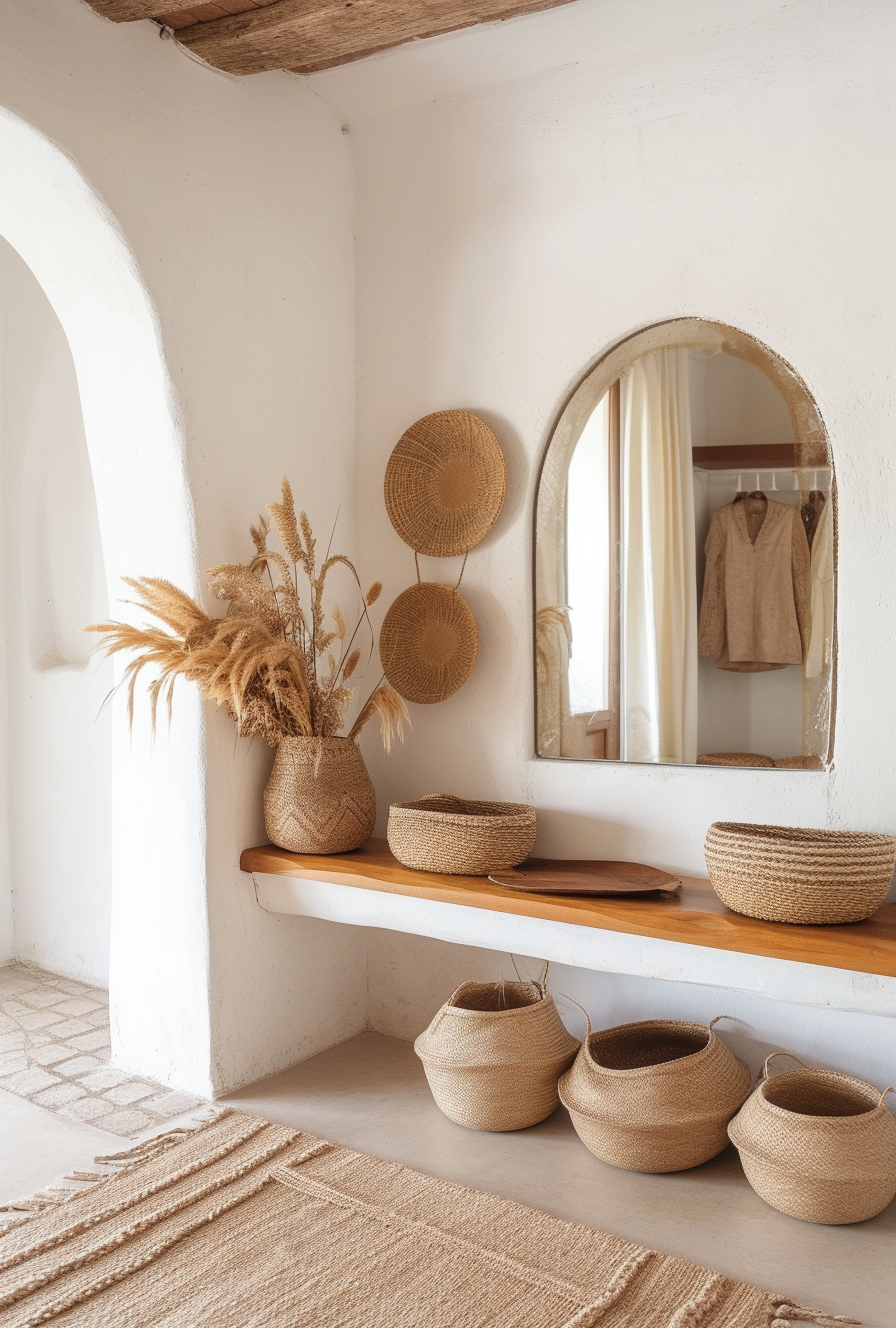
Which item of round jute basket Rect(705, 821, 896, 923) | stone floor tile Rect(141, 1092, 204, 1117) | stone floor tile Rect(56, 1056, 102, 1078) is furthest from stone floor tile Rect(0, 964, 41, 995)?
round jute basket Rect(705, 821, 896, 923)

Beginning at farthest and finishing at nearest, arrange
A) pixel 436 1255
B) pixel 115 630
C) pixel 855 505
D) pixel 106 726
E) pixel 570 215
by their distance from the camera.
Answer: pixel 106 726, pixel 570 215, pixel 115 630, pixel 855 505, pixel 436 1255

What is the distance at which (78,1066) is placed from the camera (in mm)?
3139

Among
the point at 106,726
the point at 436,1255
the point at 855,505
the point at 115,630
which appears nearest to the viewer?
the point at 436,1255

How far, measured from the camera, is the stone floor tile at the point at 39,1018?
11.5ft

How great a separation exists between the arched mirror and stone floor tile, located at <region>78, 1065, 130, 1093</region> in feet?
5.20

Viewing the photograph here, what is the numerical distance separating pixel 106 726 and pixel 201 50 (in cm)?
227

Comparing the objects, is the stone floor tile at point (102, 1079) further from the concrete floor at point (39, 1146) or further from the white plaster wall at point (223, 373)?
the concrete floor at point (39, 1146)

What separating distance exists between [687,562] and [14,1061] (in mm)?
2493

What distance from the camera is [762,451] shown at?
2.68 metres

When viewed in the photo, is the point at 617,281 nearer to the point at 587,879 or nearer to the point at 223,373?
the point at 223,373

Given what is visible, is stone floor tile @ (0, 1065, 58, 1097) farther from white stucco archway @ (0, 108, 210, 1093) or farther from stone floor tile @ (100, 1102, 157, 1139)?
stone floor tile @ (100, 1102, 157, 1139)

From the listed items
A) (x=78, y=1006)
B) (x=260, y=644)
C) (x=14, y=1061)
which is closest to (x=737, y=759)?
(x=260, y=644)

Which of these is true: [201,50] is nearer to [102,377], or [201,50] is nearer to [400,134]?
[400,134]

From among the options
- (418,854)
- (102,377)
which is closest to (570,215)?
(102,377)
